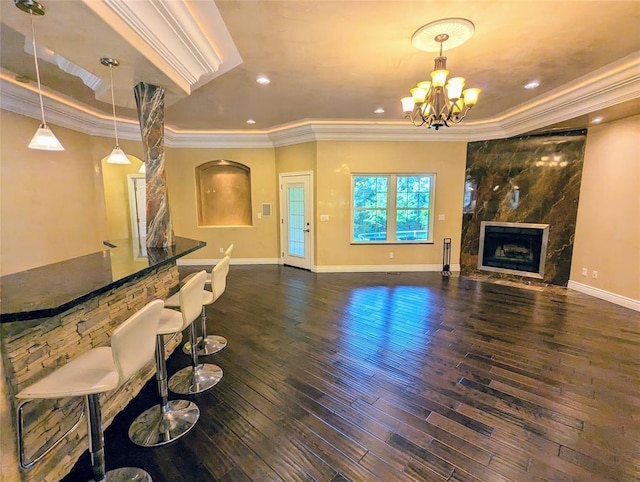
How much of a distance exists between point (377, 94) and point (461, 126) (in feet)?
8.28

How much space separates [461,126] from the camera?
5812 millimetres

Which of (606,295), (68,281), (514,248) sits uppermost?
(68,281)

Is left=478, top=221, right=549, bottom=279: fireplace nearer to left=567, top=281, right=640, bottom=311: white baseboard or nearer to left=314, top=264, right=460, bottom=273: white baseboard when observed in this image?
left=567, top=281, right=640, bottom=311: white baseboard

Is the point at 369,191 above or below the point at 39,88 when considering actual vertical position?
below

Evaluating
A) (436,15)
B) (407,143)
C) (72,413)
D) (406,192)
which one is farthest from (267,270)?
(436,15)

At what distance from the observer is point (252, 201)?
7039mm

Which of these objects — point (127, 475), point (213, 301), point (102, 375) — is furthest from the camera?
point (213, 301)

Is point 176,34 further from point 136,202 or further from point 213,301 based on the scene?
point 136,202

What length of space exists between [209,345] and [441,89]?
3609mm

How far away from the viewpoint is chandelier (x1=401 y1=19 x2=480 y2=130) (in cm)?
263

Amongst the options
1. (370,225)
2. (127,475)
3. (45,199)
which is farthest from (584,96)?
(45,199)

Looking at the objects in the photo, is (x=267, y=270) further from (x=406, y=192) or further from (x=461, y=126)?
(x=461, y=126)

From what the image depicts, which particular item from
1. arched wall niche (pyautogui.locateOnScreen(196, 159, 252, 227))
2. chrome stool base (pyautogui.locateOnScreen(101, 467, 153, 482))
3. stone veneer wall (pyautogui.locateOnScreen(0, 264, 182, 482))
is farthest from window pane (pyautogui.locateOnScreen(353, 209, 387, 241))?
chrome stool base (pyautogui.locateOnScreen(101, 467, 153, 482))

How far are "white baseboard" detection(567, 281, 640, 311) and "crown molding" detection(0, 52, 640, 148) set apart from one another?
2.75 meters
